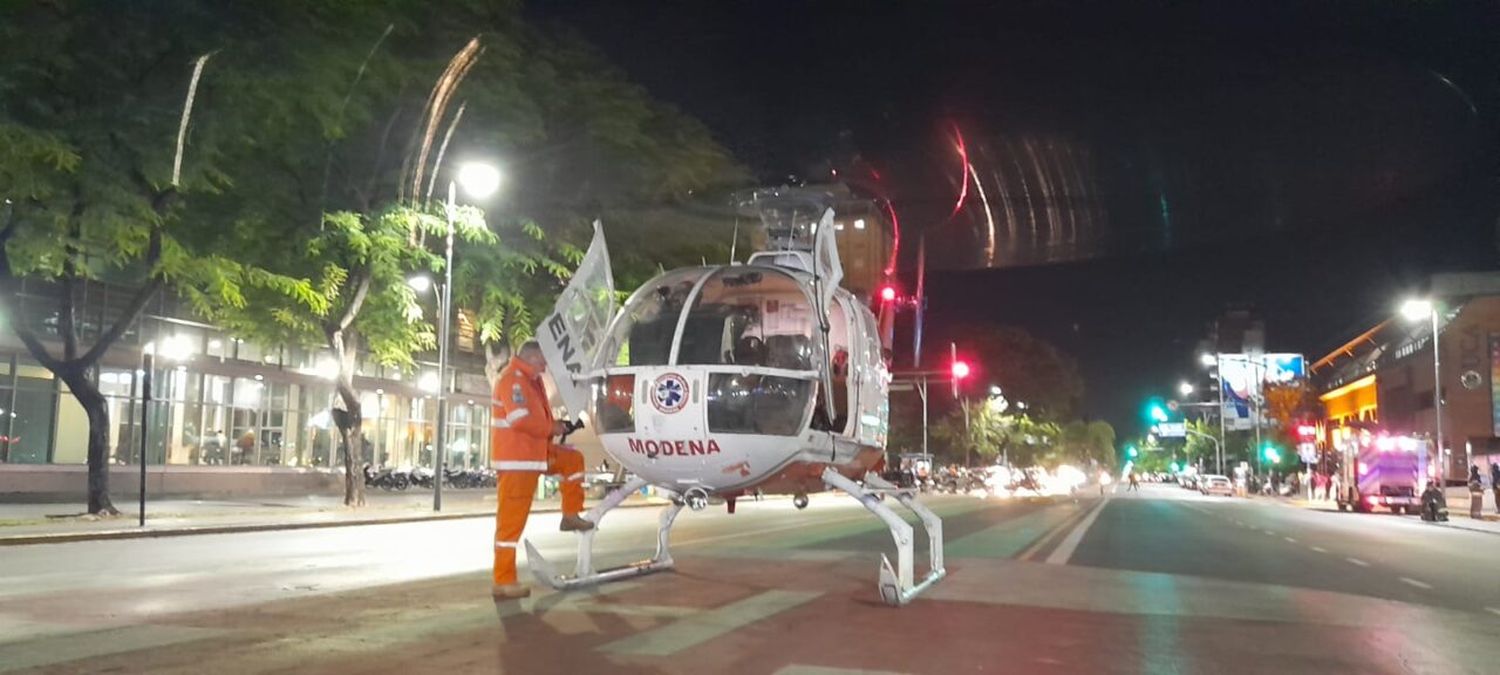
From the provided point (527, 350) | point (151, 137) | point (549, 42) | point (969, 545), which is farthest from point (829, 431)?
point (549, 42)

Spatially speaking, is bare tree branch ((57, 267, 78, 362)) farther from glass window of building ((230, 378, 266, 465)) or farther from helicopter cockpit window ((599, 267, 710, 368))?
helicopter cockpit window ((599, 267, 710, 368))

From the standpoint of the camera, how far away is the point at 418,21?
23.8 m

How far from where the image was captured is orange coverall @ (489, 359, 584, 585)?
31.1 ft

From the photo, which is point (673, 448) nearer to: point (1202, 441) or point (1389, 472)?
point (1389, 472)

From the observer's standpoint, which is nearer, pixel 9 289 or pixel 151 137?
pixel 151 137

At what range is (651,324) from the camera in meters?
9.91

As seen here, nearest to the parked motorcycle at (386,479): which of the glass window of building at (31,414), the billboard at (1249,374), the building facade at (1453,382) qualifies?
the glass window of building at (31,414)

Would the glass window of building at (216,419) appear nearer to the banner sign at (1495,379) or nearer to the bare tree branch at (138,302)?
the bare tree branch at (138,302)

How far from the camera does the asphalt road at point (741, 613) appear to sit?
734 centimetres

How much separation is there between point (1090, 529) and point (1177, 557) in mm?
7437

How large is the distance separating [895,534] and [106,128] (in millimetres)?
15137

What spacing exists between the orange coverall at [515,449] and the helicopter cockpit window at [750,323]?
1233mm

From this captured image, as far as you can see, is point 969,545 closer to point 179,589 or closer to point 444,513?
point 179,589

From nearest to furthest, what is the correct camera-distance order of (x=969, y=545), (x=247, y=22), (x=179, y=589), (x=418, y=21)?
(x=179, y=589) → (x=969, y=545) → (x=247, y=22) → (x=418, y=21)
